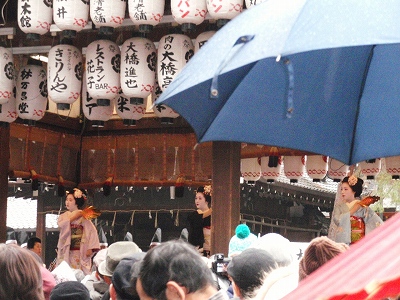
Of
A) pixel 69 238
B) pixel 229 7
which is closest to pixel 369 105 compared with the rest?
pixel 229 7

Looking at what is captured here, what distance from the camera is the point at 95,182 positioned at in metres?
13.9

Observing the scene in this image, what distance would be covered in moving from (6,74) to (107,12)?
182 centimetres

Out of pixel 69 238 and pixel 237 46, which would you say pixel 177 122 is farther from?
pixel 237 46

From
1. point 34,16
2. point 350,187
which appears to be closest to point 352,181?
point 350,187

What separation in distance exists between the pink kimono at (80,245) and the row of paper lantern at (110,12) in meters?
3.12

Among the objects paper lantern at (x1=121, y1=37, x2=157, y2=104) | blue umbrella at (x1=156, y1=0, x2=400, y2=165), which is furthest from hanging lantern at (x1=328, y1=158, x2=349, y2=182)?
blue umbrella at (x1=156, y1=0, x2=400, y2=165)

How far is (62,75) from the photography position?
399 inches

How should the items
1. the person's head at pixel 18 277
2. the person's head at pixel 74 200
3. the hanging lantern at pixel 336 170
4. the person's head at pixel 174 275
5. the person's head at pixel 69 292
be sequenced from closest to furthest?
the person's head at pixel 174 275
the person's head at pixel 18 277
the person's head at pixel 69 292
the person's head at pixel 74 200
the hanging lantern at pixel 336 170

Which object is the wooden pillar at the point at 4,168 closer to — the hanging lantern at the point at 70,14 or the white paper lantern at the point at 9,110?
the white paper lantern at the point at 9,110

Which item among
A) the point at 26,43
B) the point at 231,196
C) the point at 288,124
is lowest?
the point at 231,196

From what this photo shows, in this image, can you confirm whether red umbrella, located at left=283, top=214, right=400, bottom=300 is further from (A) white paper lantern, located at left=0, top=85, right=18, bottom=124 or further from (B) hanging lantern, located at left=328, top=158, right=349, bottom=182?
(B) hanging lantern, located at left=328, top=158, right=349, bottom=182

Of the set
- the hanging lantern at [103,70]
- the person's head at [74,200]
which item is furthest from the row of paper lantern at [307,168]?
the hanging lantern at [103,70]

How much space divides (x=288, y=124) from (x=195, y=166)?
8.57 metres

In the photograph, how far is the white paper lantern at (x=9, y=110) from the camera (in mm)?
10933
